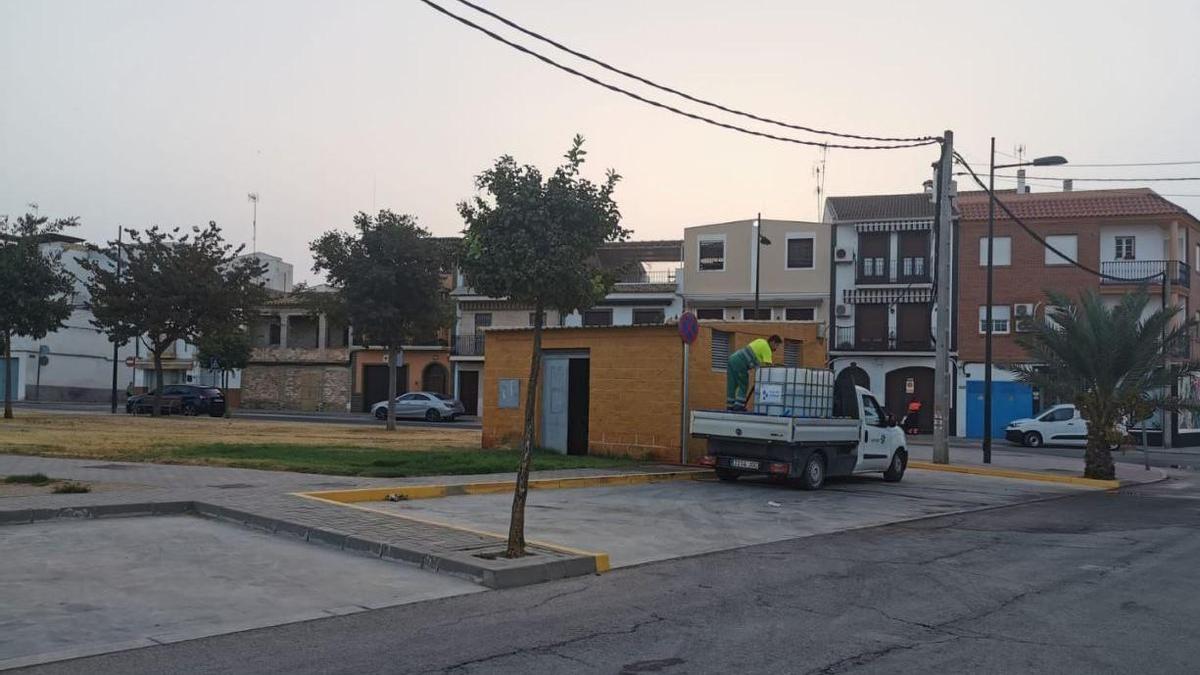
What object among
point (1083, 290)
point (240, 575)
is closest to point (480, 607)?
point (240, 575)

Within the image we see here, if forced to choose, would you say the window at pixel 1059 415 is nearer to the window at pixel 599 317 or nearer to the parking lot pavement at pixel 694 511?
A: the parking lot pavement at pixel 694 511

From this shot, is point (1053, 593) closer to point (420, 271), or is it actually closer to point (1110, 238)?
point (420, 271)

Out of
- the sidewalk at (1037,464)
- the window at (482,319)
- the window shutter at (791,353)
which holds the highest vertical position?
the window at (482,319)

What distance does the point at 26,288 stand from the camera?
34875mm

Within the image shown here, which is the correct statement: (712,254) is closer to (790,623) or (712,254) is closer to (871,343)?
(871,343)

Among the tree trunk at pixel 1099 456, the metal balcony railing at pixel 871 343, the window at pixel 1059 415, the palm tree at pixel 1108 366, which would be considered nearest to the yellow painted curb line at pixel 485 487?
the palm tree at pixel 1108 366

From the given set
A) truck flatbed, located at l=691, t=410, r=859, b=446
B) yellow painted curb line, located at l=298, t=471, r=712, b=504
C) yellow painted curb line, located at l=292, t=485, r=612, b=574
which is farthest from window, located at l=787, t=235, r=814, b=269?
yellow painted curb line, located at l=292, t=485, r=612, b=574

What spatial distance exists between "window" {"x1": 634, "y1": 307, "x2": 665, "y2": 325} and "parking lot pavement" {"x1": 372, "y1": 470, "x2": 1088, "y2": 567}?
3253 centimetres

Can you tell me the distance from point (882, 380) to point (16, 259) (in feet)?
122

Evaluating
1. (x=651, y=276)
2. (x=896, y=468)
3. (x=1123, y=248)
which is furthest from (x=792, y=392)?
(x=651, y=276)

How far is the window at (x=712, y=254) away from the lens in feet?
169

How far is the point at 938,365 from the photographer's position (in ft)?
78.7

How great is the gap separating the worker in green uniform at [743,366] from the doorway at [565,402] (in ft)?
12.0

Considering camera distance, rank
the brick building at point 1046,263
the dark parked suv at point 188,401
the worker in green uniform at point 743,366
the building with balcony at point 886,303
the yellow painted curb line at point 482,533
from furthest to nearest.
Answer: the building with balcony at point 886,303, the dark parked suv at point 188,401, the brick building at point 1046,263, the worker in green uniform at point 743,366, the yellow painted curb line at point 482,533
